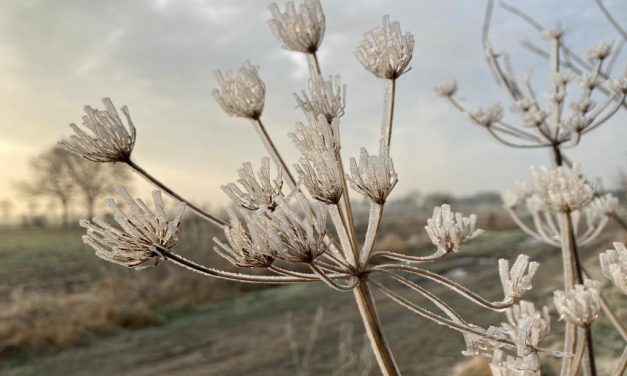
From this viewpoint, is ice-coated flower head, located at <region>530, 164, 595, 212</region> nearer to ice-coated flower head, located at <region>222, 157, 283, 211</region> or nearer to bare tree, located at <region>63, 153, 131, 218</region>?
ice-coated flower head, located at <region>222, 157, 283, 211</region>

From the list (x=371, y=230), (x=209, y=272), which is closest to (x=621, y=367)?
(x=371, y=230)

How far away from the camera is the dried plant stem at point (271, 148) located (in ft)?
5.28

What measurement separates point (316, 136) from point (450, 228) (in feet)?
1.49

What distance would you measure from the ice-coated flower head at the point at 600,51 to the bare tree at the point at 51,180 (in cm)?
4245

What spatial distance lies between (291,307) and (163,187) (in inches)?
482

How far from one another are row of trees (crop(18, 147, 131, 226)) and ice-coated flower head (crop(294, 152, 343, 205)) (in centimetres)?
4228

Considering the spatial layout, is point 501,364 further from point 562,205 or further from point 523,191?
point 523,191

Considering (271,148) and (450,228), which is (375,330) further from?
(271,148)

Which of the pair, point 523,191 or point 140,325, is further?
point 140,325

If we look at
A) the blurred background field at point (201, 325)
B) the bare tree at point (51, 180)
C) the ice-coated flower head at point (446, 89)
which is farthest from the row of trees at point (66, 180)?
the ice-coated flower head at point (446, 89)

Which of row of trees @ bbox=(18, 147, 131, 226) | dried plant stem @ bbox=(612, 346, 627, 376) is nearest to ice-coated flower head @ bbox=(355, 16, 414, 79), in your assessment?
dried plant stem @ bbox=(612, 346, 627, 376)

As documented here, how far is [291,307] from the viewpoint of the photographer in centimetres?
1338

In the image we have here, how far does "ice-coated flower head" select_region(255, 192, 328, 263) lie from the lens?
4.10 ft

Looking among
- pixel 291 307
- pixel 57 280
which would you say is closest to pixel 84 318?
pixel 291 307
